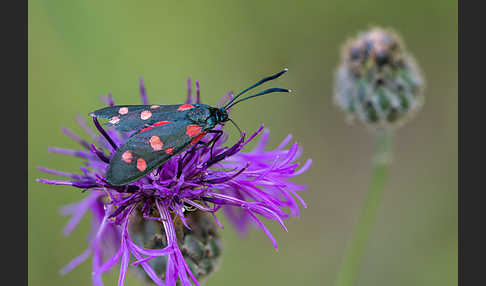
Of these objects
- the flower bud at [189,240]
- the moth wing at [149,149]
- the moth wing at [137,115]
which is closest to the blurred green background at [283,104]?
the flower bud at [189,240]

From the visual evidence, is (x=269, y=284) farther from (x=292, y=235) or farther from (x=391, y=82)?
(x=391, y=82)

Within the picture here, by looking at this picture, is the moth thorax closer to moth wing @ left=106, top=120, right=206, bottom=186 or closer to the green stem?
moth wing @ left=106, top=120, right=206, bottom=186

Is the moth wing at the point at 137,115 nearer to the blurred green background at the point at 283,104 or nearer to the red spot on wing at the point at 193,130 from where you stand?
the red spot on wing at the point at 193,130

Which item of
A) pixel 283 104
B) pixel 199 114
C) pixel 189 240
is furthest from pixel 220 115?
pixel 283 104

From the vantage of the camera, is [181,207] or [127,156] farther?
[181,207]

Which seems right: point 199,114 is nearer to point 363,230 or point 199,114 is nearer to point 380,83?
point 363,230

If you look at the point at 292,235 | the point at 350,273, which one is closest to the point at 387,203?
the point at 292,235
